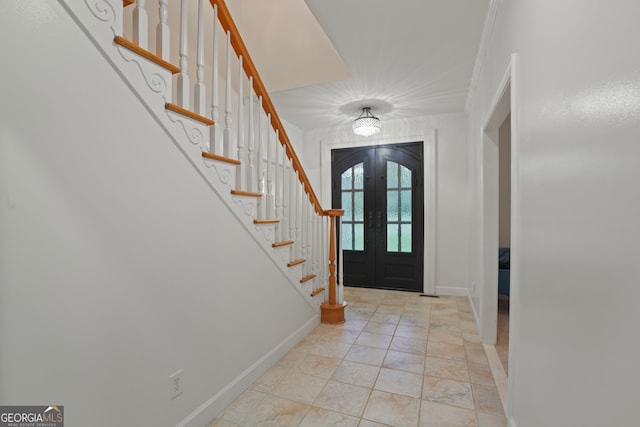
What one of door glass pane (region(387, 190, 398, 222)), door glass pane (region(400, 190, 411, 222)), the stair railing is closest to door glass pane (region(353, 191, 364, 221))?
door glass pane (region(387, 190, 398, 222))

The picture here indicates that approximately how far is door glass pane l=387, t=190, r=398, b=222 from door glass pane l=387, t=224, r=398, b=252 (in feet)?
0.33

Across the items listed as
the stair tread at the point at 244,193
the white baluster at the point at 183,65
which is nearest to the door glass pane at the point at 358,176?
the stair tread at the point at 244,193

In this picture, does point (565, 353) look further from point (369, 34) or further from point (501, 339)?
point (369, 34)

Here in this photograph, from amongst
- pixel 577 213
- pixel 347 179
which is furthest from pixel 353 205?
pixel 577 213

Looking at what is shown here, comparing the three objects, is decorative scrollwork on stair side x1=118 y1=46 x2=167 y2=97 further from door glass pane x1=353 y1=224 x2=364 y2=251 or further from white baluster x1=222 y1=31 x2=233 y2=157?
door glass pane x1=353 y1=224 x2=364 y2=251

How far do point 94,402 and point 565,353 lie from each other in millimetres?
1592

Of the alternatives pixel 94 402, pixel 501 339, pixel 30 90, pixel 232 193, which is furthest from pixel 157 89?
pixel 501 339

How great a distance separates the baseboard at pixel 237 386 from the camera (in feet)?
5.08

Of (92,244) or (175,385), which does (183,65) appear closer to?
(92,244)

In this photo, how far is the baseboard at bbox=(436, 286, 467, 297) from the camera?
4055 mm

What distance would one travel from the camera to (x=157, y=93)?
4.24 ft

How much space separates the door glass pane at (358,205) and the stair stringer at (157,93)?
273cm

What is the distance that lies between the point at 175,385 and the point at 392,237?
11.4ft

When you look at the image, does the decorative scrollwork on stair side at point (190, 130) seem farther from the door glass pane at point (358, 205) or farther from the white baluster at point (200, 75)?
the door glass pane at point (358, 205)
